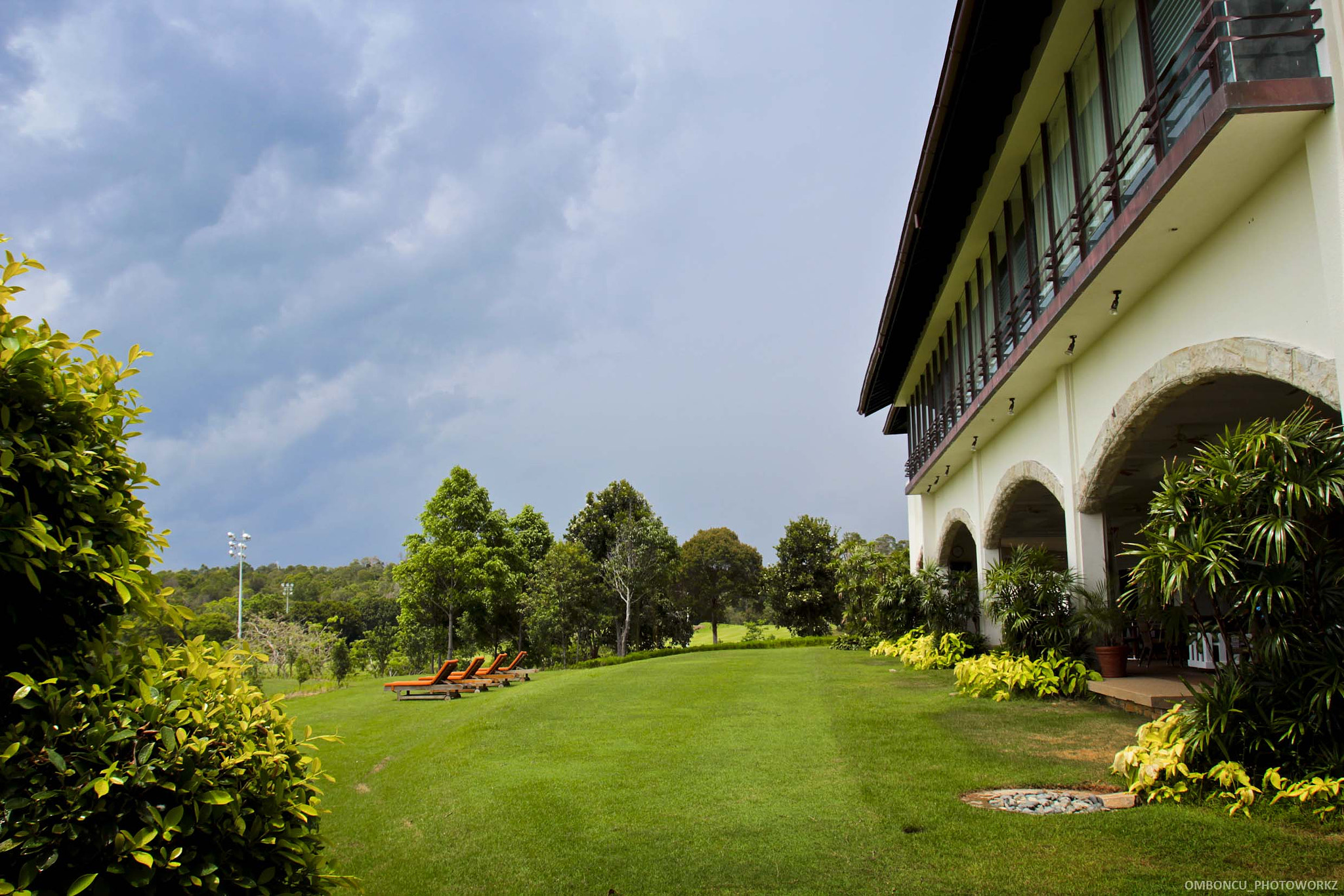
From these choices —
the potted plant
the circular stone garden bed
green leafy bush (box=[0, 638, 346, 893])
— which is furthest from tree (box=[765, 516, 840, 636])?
green leafy bush (box=[0, 638, 346, 893])

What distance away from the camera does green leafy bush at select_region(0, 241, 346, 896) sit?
287cm

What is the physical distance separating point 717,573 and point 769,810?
5393 centimetres

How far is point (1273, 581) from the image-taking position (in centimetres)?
643

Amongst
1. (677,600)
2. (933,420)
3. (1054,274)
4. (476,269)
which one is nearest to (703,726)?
(1054,274)

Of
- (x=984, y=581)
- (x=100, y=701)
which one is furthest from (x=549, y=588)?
(x=100, y=701)

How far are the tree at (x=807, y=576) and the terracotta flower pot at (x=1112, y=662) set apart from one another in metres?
28.6

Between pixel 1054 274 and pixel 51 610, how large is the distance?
11.4m

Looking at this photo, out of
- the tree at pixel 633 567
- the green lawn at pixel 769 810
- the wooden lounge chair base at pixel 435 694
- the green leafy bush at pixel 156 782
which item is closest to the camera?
the green leafy bush at pixel 156 782

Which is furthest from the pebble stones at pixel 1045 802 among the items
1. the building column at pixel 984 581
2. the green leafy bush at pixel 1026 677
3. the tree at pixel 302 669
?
the tree at pixel 302 669

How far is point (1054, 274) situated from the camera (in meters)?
11.3

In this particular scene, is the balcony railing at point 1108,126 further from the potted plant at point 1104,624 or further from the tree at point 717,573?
the tree at point 717,573

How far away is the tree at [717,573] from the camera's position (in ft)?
197

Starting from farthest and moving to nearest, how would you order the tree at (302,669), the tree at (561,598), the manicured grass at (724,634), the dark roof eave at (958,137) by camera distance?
the manicured grass at (724,634)
the tree at (561,598)
the tree at (302,669)
the dark roof eave at (958,137)

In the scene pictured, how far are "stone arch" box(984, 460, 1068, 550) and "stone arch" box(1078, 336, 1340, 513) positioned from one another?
1416mm
